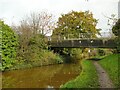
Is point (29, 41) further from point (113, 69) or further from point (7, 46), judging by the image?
point (113, 69)

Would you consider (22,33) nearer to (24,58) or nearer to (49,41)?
(24,58)

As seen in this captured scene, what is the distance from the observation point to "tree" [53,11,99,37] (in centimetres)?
5422

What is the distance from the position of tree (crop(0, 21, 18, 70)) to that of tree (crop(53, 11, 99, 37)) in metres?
20.9

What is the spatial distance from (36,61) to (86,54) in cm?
2138

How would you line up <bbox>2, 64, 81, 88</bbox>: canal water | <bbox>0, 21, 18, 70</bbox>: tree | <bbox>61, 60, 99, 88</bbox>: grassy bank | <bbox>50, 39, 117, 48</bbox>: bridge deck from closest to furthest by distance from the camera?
<bbox>61, 60, 99, 88</bbox>: grassy bank < <bbox>2, 64, 81, 88</bbox>: canal water < <bbox>0, 21, 18, 70</bbox>: tree < <bbox>50, 39, 117, 48</bbox>: bridge deck

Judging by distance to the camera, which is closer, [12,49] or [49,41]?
[12,49]

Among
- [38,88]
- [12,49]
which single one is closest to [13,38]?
[12,49]

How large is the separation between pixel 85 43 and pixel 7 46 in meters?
13.4

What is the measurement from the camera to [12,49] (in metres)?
33.5

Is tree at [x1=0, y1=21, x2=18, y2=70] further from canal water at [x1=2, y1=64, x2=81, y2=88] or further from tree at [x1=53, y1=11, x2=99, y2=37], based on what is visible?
tree at [x1=53, y1=11, x2=99, y2=37]

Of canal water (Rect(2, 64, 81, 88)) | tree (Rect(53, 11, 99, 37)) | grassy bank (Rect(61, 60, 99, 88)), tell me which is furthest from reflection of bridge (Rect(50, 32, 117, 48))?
grassy bank (Rect(61, 60, 99, 88))

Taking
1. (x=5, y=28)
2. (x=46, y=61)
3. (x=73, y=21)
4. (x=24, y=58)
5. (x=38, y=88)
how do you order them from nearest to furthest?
(x=38, y=88) → (x=5, y=28) → (x=24, y=58) → (x=46, y=61) → (x=73, y=21)

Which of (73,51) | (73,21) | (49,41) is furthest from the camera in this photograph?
(73,21)

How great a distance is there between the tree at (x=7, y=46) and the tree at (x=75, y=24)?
68.4 feet
